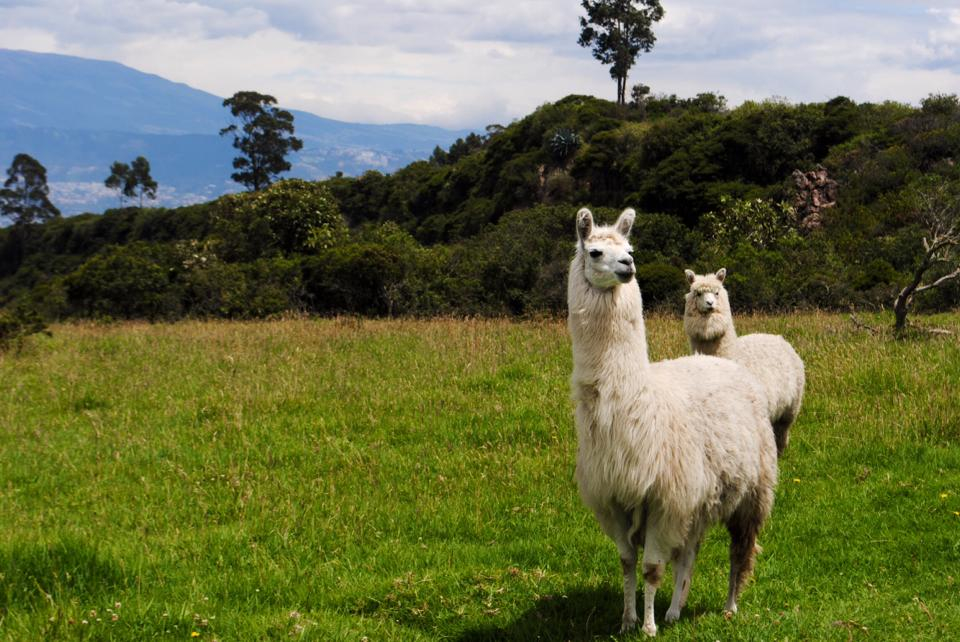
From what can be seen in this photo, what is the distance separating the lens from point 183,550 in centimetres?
595

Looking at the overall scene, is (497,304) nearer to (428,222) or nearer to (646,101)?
(428,222)

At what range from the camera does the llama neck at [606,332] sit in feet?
15.5

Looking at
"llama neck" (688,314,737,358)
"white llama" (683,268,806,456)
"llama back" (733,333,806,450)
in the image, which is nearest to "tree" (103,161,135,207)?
"white llama" (683,268,806,456)

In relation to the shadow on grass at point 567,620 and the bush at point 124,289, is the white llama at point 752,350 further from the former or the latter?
the bush at point 124,289

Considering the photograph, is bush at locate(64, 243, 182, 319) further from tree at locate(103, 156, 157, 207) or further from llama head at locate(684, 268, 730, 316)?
tree at locate(103, 156, 157, 207)

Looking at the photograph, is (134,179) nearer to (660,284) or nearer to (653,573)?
(660,284)

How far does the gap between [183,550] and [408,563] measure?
1680 millimetres

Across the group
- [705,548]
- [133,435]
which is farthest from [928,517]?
[133,435]

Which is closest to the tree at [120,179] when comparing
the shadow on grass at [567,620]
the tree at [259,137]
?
the tree at [259,137]

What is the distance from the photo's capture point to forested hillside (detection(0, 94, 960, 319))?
2373 cm

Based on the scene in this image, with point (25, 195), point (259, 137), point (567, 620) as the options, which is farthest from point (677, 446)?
point (25, 195)

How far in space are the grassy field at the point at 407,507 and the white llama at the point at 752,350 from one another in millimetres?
662

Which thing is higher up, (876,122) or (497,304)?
(876,122)

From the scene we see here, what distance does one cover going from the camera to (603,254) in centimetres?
462
